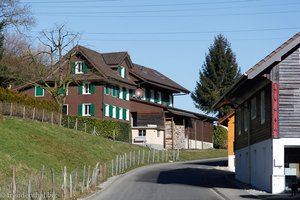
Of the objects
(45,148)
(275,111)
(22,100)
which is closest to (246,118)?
(275,111)

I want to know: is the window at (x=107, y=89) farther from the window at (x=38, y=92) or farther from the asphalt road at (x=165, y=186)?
the asphalt road at (x=165, y=186)

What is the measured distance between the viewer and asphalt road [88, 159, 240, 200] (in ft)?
92.2

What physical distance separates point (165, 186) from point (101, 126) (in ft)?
99.5

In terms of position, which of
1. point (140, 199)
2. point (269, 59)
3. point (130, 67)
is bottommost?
point (140, 199)

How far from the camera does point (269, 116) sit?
28328mm

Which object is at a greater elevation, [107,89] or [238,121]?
[107,89]

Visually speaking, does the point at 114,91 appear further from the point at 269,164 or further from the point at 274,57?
the point at 274,57

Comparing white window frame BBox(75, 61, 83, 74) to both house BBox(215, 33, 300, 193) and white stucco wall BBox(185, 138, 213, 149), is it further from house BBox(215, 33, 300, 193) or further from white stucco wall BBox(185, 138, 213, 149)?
house BBox(215, 33, 300, 193)

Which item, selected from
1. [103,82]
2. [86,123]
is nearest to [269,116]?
[86,123]

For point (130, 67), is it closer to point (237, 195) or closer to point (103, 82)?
point (103, 82)

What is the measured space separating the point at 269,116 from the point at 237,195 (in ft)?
12.2

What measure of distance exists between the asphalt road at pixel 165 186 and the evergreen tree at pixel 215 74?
47.2m

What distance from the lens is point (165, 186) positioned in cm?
3362

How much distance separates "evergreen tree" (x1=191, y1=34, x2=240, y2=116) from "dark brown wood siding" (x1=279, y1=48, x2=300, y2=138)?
2527 inches
